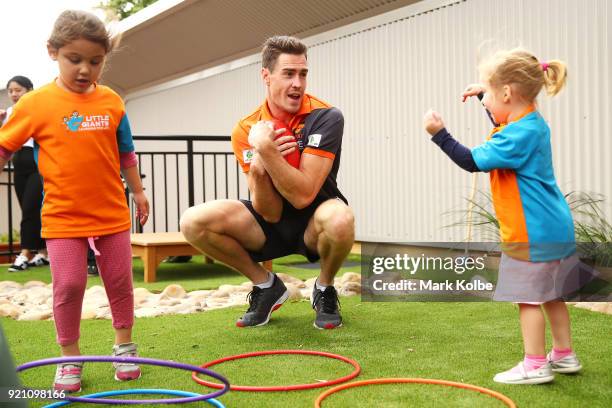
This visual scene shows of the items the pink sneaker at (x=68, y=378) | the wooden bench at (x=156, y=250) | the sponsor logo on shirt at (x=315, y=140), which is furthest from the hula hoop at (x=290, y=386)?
the wooden bench at (x=156, y=250)

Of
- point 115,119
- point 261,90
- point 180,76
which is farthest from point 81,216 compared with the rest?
point 180,76

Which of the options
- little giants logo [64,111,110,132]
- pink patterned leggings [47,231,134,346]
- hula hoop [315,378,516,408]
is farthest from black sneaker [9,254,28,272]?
hula hoop [315,378,516,408]

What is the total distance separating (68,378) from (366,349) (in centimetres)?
111

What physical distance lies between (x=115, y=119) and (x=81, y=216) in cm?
37

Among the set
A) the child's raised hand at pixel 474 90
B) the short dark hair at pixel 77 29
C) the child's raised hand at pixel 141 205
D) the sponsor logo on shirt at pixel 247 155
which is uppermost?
the short dark hair at pixel 77 29

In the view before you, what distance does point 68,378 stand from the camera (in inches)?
88.7

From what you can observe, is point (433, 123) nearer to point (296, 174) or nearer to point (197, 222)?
point (296, 174)

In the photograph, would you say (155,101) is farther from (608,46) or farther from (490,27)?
(608,46)

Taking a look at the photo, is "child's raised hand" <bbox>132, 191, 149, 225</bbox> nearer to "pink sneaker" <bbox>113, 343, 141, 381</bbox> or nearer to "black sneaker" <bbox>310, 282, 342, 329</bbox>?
"pink sneaker" <bbox>113, 343, 141, 381</bbox>

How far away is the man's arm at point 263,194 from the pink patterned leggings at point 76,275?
808 millimetres

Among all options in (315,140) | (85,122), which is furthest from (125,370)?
(315,140)

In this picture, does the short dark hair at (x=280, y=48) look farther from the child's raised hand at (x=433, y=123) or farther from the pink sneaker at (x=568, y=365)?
the pink sneaker at (x=568, y=365)

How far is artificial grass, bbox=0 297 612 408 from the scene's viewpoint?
2.09 metres

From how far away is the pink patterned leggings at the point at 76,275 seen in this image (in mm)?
2326
